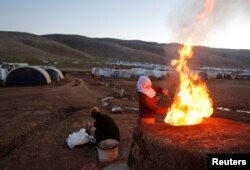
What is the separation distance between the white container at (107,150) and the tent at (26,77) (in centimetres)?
2260

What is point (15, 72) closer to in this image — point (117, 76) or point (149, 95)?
point (117, 76)

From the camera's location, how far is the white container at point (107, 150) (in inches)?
362

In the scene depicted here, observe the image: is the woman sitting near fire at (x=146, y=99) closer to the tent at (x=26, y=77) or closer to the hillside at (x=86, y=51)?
the tent at (x=26, y=77)

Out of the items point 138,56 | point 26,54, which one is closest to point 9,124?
point 26,54

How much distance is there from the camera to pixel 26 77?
3048cm

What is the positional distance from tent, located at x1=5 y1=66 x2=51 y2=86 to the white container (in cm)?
2260

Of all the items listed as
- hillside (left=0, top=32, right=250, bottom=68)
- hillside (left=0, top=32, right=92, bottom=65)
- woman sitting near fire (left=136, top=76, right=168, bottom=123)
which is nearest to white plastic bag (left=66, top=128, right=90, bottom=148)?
woman sitting near fire (left=136, top=76, right=168, bottom=123)

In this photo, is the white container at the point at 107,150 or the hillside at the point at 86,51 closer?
the white container at the point at 107,150

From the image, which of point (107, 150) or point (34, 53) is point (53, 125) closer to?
point (107, 150)

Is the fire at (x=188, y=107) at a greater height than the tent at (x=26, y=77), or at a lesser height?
greater

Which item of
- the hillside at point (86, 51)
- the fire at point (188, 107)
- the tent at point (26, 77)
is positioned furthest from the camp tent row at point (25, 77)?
the hillside at point (86, 51)

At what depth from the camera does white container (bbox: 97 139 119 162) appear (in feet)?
30.2

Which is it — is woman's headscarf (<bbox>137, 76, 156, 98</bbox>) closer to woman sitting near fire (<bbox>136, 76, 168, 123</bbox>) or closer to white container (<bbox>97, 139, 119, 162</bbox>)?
woman sitting near fire (<bbox>136, 76, 168, 123</bbox>)

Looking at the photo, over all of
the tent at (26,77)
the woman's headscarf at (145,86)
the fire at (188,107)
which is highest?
the woman's headscarf at (145,86)
